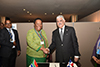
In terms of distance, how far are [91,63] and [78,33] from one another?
36.5 inches

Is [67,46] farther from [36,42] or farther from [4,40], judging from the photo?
Answer: [4,40]

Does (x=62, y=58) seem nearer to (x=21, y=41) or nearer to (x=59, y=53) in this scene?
(x=59, y=53)

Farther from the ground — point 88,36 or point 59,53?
point 88,36

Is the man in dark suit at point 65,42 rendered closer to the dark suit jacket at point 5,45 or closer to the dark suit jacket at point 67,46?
the dark suit jacket at point 67,46

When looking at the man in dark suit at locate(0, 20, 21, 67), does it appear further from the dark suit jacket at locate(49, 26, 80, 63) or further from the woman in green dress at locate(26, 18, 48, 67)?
the dark suit jacket at locate(49, 26, 80, 63)

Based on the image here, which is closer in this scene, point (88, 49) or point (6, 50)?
point (6, 50)

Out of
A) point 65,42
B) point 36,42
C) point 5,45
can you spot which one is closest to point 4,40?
point 5,45

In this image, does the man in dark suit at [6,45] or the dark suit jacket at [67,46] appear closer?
the dark suit jacket at [67,46]

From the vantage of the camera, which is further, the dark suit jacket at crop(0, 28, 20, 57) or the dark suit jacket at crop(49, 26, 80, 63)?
the dark suit jacket at crop(0, 28, 20, 57)

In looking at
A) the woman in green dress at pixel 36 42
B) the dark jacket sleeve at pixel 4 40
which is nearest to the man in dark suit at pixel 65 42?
the woman in green dress at pixel 36 42

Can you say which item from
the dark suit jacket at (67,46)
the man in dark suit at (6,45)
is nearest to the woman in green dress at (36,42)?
the dark suit jacket at (67,46)

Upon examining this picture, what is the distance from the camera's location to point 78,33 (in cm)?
251

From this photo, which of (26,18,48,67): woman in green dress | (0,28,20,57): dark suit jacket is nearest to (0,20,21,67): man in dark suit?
(0,28,20,57): dark suit jacket

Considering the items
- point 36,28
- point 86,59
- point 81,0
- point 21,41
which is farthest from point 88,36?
point 81,0
